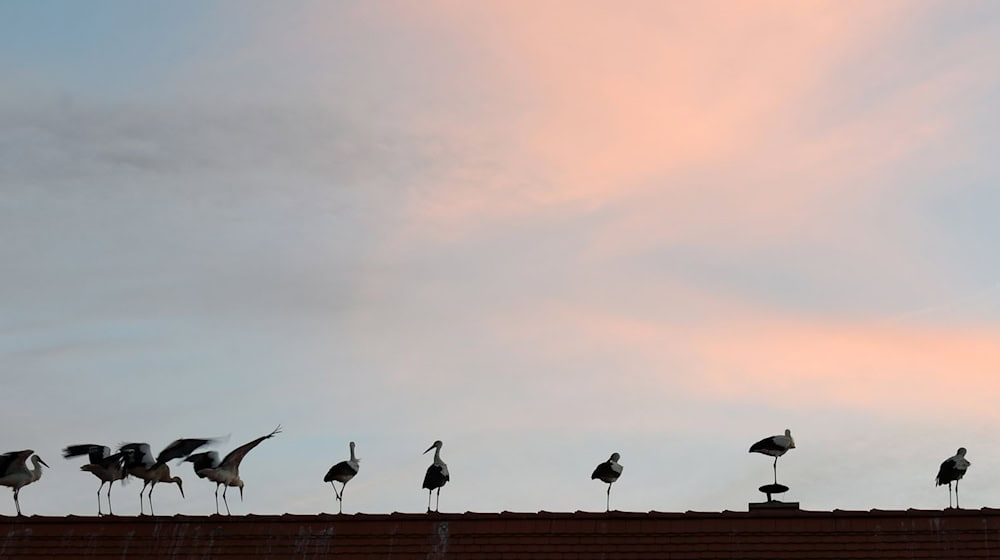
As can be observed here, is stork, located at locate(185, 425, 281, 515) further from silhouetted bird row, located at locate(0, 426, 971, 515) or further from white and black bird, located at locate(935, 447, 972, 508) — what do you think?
white and black bird, located at locate(935, 447, 972, 508)

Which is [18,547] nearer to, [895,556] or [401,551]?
[401,551]

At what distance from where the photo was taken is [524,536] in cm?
2891

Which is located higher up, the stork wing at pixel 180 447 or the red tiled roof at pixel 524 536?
the stork wing at pixel 180 447

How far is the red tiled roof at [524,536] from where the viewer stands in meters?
27.5

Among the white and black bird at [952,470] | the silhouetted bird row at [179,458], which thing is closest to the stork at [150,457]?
the silhouetted bird row at [179,458]

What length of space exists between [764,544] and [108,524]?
12640 millimetres

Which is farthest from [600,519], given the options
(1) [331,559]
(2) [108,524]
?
(2) [108,524]

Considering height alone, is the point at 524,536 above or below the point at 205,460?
below

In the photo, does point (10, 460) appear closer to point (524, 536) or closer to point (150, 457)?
point (150, 457)

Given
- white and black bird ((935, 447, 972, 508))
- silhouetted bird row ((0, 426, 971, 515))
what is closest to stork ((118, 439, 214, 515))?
silhouetted bird row ((0, 426, 971, 515))

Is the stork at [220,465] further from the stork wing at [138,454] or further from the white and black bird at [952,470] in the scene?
the white and black bird at [952,470]

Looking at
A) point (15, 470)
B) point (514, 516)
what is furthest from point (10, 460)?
point (514, 516)

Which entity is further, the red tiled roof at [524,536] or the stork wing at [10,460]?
the stork wing at [10,460]

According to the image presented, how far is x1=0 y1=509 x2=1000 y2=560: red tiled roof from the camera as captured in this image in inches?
1083
